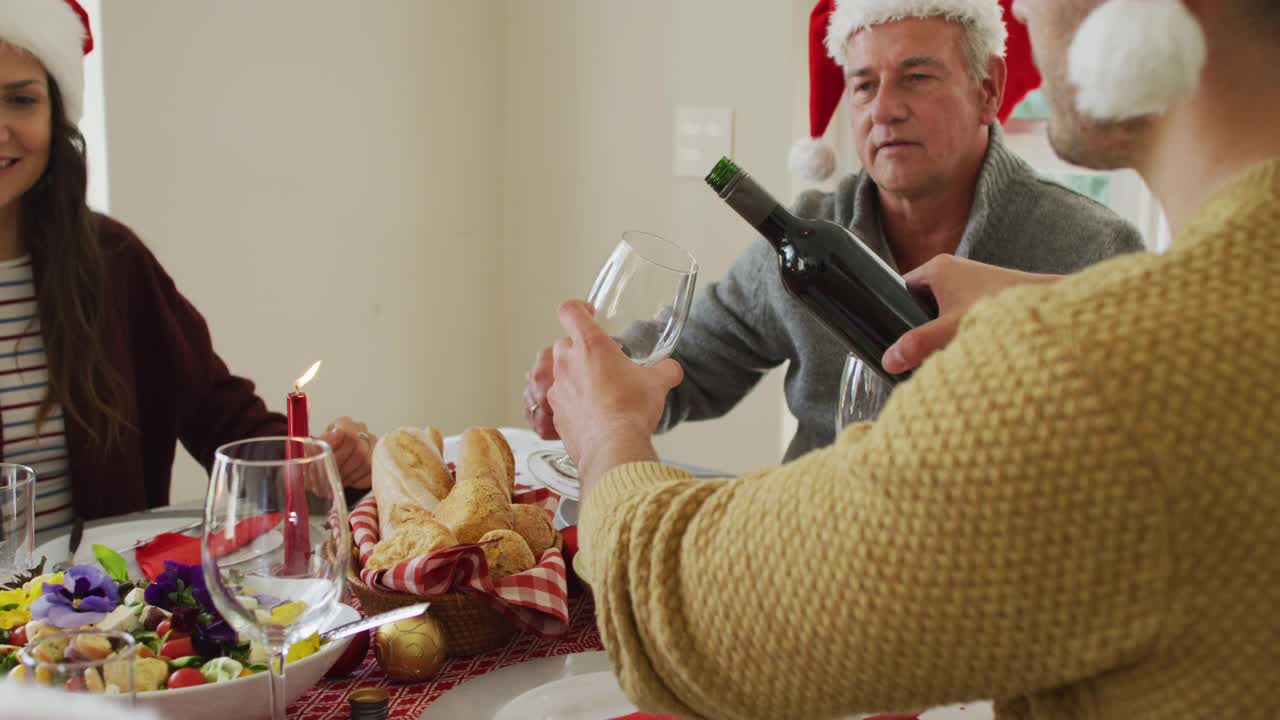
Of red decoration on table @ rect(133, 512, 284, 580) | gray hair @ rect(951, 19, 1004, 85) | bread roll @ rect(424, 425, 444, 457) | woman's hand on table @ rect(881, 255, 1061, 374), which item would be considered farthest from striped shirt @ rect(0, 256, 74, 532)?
gray hair @ rect(951, 19, 1004, 85)

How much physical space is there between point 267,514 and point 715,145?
6.98 feet

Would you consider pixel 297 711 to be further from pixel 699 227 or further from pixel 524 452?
pixel 699 227

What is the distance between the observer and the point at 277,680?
2.45ft

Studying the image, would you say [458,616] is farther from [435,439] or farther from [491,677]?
[435,439]

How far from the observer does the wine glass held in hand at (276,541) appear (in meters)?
0.70

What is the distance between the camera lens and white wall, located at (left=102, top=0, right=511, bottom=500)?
2416 mm

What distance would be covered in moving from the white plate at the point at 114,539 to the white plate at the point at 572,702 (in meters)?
0.45

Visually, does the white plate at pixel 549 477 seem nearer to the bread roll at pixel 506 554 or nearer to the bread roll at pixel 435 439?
the bread roll at pixel 435 439

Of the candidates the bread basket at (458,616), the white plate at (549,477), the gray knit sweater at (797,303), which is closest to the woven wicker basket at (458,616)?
the bread basket at (458,616)

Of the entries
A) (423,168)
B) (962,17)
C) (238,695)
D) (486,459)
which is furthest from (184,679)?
(423,168)

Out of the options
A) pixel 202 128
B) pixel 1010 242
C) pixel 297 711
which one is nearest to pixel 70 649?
pixel 297 711

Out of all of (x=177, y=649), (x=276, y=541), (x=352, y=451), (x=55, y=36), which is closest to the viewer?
(x=276, y=541)

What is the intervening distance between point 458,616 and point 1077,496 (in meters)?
0.53

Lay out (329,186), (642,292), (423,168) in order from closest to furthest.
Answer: (642,292) → (329,186) → (423,168)
